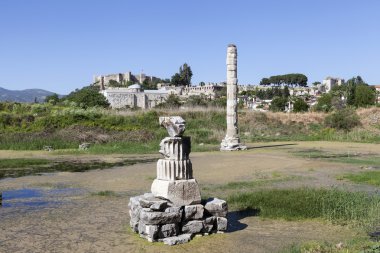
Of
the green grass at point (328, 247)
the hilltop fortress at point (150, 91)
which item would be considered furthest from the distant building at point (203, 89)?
the green grass at point (328, 247)

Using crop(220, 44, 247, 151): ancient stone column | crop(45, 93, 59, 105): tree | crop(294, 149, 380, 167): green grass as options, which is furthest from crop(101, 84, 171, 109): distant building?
crop(294, 149, 380, 167): green grass

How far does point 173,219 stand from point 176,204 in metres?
0.46

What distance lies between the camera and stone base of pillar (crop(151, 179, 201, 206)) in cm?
842

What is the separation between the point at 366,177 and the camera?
14305mm

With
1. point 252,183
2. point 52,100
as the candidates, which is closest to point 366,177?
point 252,183

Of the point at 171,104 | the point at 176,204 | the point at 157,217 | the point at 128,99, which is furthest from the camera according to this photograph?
the point at 128,99

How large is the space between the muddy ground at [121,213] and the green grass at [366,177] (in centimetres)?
42

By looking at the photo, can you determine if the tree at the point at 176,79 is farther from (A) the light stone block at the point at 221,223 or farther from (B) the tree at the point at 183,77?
(A) the light stone block at the point at 221,223

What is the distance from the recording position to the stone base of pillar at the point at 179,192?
27.6 ft

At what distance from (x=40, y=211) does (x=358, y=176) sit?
974cm

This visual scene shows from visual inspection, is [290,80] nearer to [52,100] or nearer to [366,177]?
[52,100]

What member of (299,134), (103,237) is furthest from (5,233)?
(299,134)

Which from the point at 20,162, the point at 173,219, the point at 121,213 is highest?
the point at 173,219

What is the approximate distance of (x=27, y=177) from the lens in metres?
16.1
